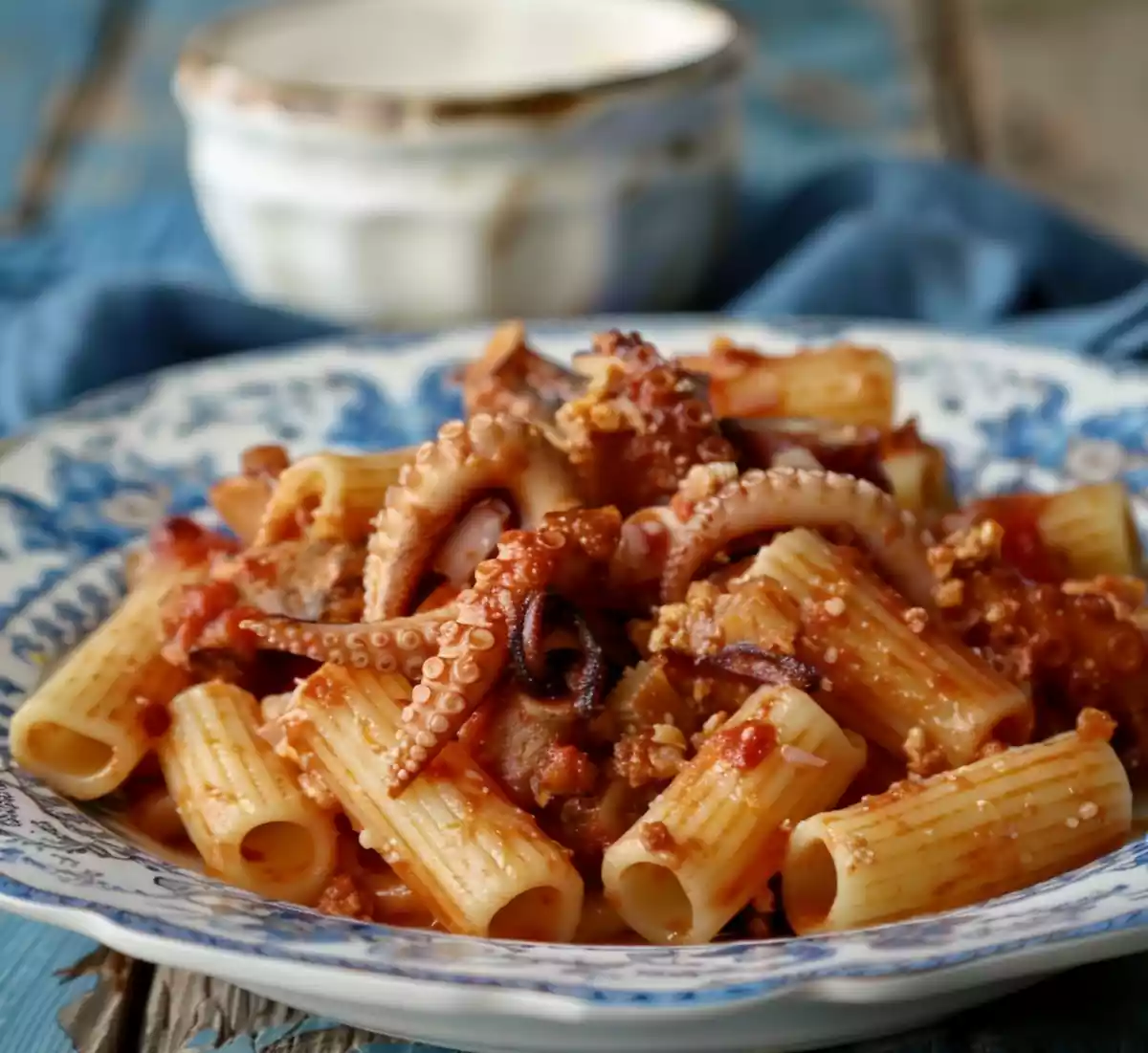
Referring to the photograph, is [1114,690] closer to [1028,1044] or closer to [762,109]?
[1028,1044]

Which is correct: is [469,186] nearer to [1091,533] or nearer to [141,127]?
[1091,533]

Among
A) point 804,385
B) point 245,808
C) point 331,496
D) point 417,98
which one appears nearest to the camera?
point 245,808

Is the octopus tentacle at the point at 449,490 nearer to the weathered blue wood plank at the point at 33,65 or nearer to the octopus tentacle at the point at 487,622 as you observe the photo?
the octopus tentacle at the point at 487,622

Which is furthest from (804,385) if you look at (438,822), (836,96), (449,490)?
(836,96)

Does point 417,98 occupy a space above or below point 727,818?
above

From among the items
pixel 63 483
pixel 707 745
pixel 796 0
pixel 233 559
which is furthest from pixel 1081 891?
pixel 796 0

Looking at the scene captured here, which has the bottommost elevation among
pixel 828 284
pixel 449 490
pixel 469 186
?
pixel 828 284

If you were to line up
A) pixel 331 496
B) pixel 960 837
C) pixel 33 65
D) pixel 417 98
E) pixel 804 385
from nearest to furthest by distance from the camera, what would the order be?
pixel 960 837, pixel 331 496, pixel 804 385, pixel 417 98, pixel 33 65
